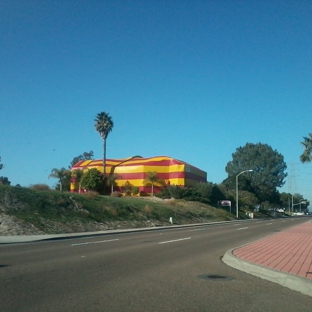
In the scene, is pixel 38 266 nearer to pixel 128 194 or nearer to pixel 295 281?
pixel 295 281

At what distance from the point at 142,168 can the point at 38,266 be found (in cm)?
6384

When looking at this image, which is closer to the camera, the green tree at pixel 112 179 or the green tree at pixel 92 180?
the green tree at pixel 92 180

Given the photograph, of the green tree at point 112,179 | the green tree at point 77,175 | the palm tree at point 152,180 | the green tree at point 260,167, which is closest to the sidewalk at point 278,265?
the palm tree at point 152,180

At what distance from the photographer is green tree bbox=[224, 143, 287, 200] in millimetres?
107150

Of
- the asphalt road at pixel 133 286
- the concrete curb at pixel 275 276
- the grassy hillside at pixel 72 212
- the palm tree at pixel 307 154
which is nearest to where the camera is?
the asphalt road at pixel 133 286

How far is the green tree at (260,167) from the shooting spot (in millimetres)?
107150

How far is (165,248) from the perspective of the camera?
18.5 metres

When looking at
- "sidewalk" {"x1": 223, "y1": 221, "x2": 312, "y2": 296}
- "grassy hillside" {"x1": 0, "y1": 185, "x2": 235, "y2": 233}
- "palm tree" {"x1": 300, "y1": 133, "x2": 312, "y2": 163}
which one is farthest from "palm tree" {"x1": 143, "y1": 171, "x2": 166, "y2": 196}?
"sidewalk" {"x1": 223, "y1": 221, "x2": 312, "y2": 296}

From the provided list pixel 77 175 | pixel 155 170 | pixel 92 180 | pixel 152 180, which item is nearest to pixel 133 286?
pixel 152 180

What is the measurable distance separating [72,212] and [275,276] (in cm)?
2785

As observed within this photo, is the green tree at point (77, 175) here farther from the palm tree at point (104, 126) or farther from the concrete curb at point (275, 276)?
the concrete curb at point (275, 276)

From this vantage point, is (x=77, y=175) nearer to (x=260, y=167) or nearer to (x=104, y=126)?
(x=104, y=126)

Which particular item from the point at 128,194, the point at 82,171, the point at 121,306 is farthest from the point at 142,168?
the point at 121,306

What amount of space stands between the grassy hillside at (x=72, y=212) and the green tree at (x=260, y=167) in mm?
59014
